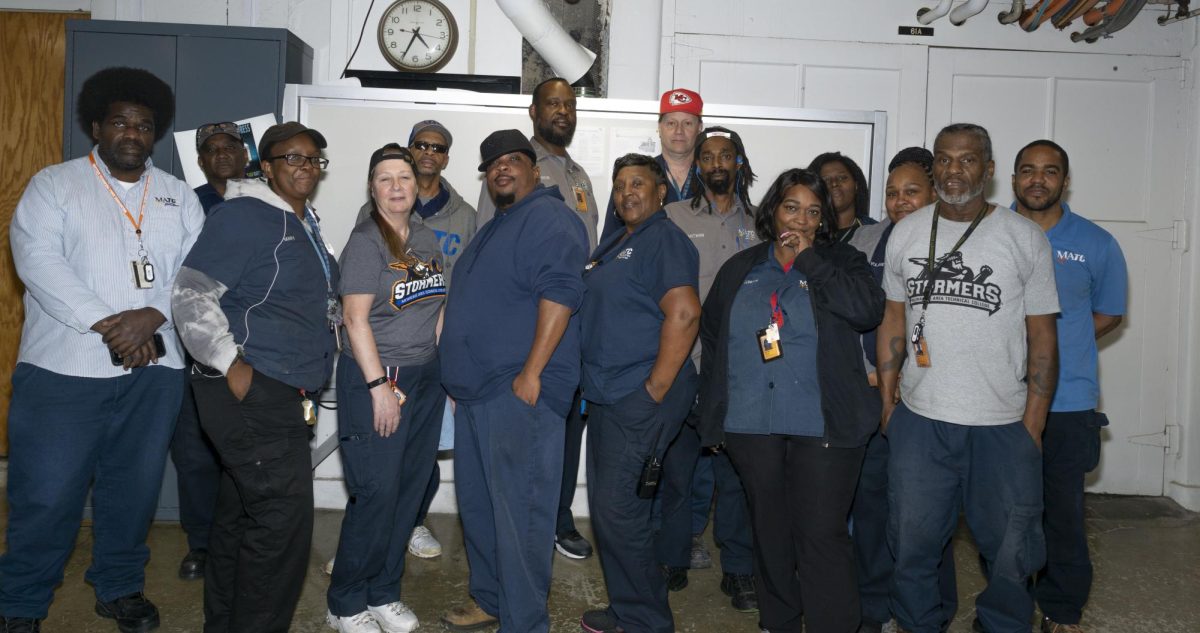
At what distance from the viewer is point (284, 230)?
2828mm

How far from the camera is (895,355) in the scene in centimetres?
311

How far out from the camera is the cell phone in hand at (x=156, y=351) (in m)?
3.15

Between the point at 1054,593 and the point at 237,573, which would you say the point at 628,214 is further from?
the point at 1054,593

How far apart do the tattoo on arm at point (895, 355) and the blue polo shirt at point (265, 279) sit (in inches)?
77.8

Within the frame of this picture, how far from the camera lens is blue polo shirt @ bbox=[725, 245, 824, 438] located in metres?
2.97

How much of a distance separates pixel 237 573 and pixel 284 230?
1.09 metres

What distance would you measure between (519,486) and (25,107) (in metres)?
4.21

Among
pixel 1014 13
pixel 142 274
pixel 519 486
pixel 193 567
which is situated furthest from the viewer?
pixel 1014 13

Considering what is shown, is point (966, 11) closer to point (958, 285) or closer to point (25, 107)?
point (958, 285)

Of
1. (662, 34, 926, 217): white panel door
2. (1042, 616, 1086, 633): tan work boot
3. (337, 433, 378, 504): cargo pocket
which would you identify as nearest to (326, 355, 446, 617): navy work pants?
(337, 433, 378, 504): cargo pocket

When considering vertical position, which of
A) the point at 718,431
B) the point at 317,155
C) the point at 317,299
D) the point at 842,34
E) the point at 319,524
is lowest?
the point at 319,524

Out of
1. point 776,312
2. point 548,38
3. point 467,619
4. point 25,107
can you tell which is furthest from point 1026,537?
point 25,107

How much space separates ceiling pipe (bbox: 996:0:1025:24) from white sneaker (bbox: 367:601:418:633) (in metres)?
4.61

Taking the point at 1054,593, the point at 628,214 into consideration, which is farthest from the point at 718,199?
the point at 1054,593
